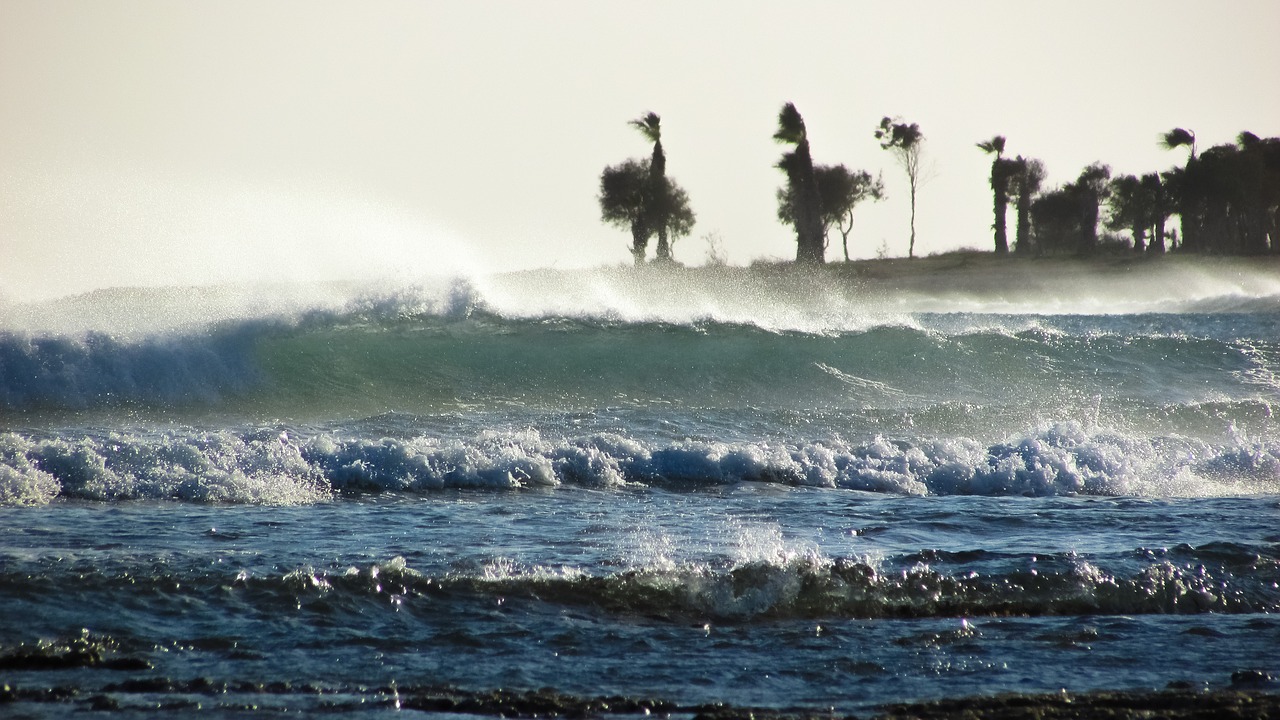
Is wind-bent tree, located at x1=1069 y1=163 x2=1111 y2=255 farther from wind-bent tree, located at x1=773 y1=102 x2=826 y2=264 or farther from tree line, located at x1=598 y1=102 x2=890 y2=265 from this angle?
wind-bent tree, located at x1=773 y1=102 x2=826 y2=264

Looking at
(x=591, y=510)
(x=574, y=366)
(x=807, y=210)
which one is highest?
(x=807, y=210)

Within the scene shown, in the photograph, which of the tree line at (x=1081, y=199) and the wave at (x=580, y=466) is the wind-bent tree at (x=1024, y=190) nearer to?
the tree line at (x=1081, y=199)

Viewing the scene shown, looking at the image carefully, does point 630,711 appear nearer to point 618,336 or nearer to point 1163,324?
point 618,336

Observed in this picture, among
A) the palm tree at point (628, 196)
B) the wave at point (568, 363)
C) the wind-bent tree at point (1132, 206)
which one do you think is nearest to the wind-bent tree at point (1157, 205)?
the wind-bent tree at point (1132, 206)

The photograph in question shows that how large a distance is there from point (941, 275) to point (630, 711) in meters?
47.8

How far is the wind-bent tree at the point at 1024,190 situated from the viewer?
2474 inches

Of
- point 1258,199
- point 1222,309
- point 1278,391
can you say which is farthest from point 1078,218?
point 1278,391

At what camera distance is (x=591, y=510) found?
8.47 meters

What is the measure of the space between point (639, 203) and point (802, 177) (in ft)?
37.9

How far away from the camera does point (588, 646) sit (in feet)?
15.8

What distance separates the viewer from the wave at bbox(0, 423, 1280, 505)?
8.84 meters

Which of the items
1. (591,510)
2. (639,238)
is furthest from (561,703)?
(639,238)

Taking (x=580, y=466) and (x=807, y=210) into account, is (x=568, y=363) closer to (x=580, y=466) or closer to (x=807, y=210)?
(x=580, y=466)

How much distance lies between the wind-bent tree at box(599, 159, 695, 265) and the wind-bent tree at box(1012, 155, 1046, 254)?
18144mm
